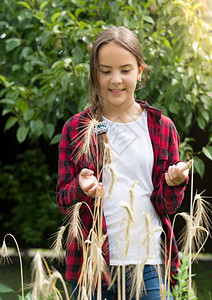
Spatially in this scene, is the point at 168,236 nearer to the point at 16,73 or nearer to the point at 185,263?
the point at 185,263

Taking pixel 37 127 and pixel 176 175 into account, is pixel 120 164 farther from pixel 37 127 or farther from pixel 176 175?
pixel 37 127

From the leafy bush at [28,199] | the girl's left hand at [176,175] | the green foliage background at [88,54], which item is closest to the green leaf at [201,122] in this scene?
the green foliage background at [88,54]

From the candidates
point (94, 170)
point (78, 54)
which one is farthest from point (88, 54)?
point (94, 170)

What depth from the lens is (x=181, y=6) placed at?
2.37 metres

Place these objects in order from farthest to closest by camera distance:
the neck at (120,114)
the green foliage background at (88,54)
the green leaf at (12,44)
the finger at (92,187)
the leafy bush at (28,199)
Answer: the leafy bush at (28,199) < the green leaf at (12,44) < the green foliage background at (88,54) < the neck at (120,114) < the finger at (92,187)

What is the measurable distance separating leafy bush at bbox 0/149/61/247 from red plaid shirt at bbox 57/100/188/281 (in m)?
3.32

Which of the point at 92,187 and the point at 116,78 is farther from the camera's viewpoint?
the point at 116,78

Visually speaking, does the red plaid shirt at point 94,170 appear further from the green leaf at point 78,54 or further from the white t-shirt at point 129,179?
the green leaf at point 78,54

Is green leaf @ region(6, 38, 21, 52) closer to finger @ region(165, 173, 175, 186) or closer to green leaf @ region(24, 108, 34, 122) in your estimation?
green leaf @ region(24, 108, 34, 122)

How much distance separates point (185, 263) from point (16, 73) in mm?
2134

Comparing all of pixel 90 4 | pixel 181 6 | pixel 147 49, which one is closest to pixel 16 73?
pixel 90 4

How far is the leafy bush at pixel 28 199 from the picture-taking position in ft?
16.1

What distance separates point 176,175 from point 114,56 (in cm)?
39

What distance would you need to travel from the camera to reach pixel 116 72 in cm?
145
